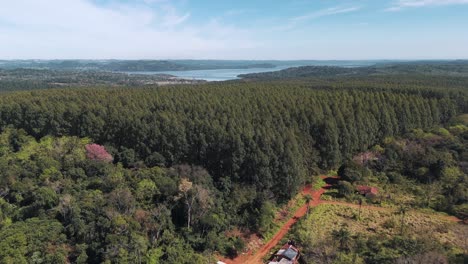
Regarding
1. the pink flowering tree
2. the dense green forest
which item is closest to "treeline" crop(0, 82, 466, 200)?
the dense green forest

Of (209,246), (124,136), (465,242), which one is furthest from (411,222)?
(124,136)

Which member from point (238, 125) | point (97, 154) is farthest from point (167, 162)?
point (238, 125)

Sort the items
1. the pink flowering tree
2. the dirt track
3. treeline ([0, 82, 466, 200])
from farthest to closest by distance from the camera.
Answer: the pink flowering tree, treeline ([0, 82, 466, 200]), the dirt track

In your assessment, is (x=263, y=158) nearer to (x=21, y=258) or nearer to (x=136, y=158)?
(x=136, y=158)

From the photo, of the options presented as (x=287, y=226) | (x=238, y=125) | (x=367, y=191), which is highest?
(x=238, y=125)

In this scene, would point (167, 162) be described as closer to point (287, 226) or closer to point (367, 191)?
point (287, 226)

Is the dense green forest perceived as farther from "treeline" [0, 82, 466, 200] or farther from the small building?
the small building

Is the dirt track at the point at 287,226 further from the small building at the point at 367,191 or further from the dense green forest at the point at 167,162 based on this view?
the small building at the point at 367,191
